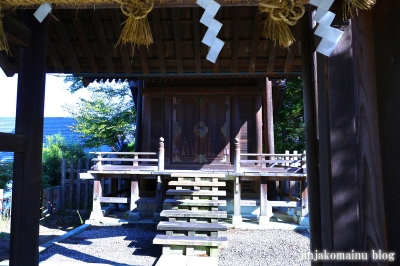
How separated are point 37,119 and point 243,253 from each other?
4996 millimetres

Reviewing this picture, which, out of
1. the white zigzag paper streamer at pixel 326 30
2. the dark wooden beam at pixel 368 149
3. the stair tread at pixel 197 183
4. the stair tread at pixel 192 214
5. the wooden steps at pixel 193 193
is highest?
the white zigzag paper streamer at pixel 326 30

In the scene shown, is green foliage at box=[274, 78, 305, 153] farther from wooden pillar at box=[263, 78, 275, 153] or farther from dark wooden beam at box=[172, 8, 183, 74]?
dark wooden beam at box=[172, 8, 183, 74]

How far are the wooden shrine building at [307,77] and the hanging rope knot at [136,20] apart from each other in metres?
0.10

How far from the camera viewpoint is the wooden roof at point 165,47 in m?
2.62

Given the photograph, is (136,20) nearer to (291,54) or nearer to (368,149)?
(368,149)

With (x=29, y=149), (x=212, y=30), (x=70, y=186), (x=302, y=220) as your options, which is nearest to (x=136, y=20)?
(x=212, y=30)

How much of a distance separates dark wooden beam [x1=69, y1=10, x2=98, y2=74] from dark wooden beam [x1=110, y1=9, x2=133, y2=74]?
0.93ft

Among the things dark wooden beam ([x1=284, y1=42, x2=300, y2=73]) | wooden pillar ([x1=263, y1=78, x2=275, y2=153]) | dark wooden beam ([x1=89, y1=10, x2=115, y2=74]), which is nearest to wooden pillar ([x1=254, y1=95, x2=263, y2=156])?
wooden pillar ([x1=263, y1=78, x2=275, y2=153])

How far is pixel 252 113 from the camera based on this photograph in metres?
10.0

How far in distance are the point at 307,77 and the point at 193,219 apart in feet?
16.5

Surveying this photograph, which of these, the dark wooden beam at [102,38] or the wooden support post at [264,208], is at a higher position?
the dark wooden beam at [102,38]

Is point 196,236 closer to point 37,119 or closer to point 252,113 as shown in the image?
point 37,119

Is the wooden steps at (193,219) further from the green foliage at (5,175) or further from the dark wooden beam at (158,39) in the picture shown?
the green foliage at (5,175)

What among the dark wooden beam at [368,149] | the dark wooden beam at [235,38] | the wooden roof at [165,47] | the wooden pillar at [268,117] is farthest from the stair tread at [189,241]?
the wooden pillar at [268,117]
